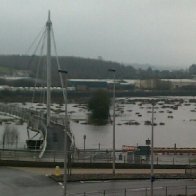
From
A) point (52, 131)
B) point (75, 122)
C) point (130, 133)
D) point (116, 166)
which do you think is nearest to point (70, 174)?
point (116, 166)

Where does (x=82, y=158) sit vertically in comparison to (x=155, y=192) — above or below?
above

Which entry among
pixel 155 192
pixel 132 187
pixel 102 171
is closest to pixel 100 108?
pixel 102 171

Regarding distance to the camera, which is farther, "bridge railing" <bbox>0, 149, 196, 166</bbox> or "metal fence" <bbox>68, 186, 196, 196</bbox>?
"bridge railing" <bbox>0, 149, 196, 166</bbox>

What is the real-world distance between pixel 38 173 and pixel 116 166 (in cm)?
361

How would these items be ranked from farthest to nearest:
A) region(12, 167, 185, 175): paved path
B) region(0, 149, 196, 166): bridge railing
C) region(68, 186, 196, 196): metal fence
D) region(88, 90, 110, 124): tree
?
region(88, 90, 110, 124): tree < region(0, 149, 196, 166): bridge railing < region(12, 167, 185, 175): paved path < region(68, 186, 196, 196): metal fence

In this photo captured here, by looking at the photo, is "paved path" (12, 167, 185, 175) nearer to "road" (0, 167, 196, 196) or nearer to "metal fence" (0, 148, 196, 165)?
"road" (0, 167, 196, 196)

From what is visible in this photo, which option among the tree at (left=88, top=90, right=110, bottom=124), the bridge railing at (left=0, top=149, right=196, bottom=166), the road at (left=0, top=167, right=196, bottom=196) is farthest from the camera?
the tree at (left=88, top=90, right=110, bottom=124)

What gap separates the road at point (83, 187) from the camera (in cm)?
1689

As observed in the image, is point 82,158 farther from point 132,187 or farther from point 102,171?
point 132,187

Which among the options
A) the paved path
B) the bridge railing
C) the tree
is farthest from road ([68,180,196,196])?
the tree

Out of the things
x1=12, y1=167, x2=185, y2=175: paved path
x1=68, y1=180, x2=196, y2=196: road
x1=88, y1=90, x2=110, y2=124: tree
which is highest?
x1=88, y1=90, x2=110, y2=124: tree

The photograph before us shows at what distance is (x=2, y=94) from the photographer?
95.9 m

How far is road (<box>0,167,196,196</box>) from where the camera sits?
55.4 feet

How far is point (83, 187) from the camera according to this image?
1786cm
